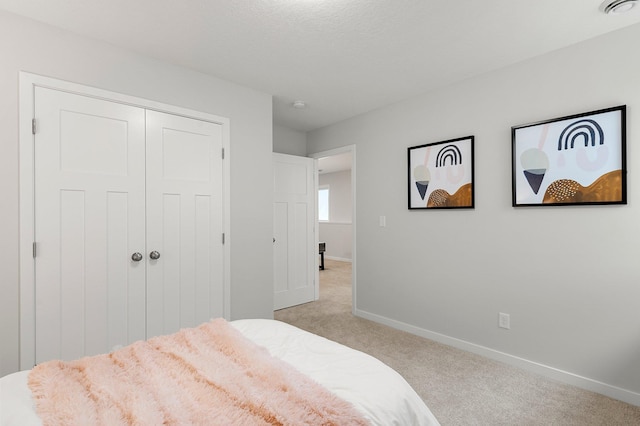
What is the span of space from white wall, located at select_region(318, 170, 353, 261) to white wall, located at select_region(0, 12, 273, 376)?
533 centimetres

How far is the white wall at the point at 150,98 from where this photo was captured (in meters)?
1.96

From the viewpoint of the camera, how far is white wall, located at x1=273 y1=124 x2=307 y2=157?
4.37 m

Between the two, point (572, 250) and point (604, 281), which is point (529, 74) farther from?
point (604, 281)

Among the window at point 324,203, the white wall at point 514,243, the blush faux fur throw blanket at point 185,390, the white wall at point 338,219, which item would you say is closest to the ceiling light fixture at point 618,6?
the white wall at point 514,243

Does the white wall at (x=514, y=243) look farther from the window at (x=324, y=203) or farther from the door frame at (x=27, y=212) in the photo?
the window at (x=324, y=203)

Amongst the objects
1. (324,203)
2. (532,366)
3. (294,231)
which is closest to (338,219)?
(324,203)

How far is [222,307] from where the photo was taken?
290cm

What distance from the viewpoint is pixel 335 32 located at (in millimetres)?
2158

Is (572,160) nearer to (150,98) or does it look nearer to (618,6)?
(618,6)

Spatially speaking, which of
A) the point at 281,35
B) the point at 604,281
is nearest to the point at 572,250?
the point at 604,281

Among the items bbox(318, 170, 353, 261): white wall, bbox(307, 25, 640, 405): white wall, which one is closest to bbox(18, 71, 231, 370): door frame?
bbox(307, 25, 640, 405): white wall

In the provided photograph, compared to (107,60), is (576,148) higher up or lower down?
lower down

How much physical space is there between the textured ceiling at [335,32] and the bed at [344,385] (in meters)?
1.89

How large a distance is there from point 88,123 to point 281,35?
1.49 m
